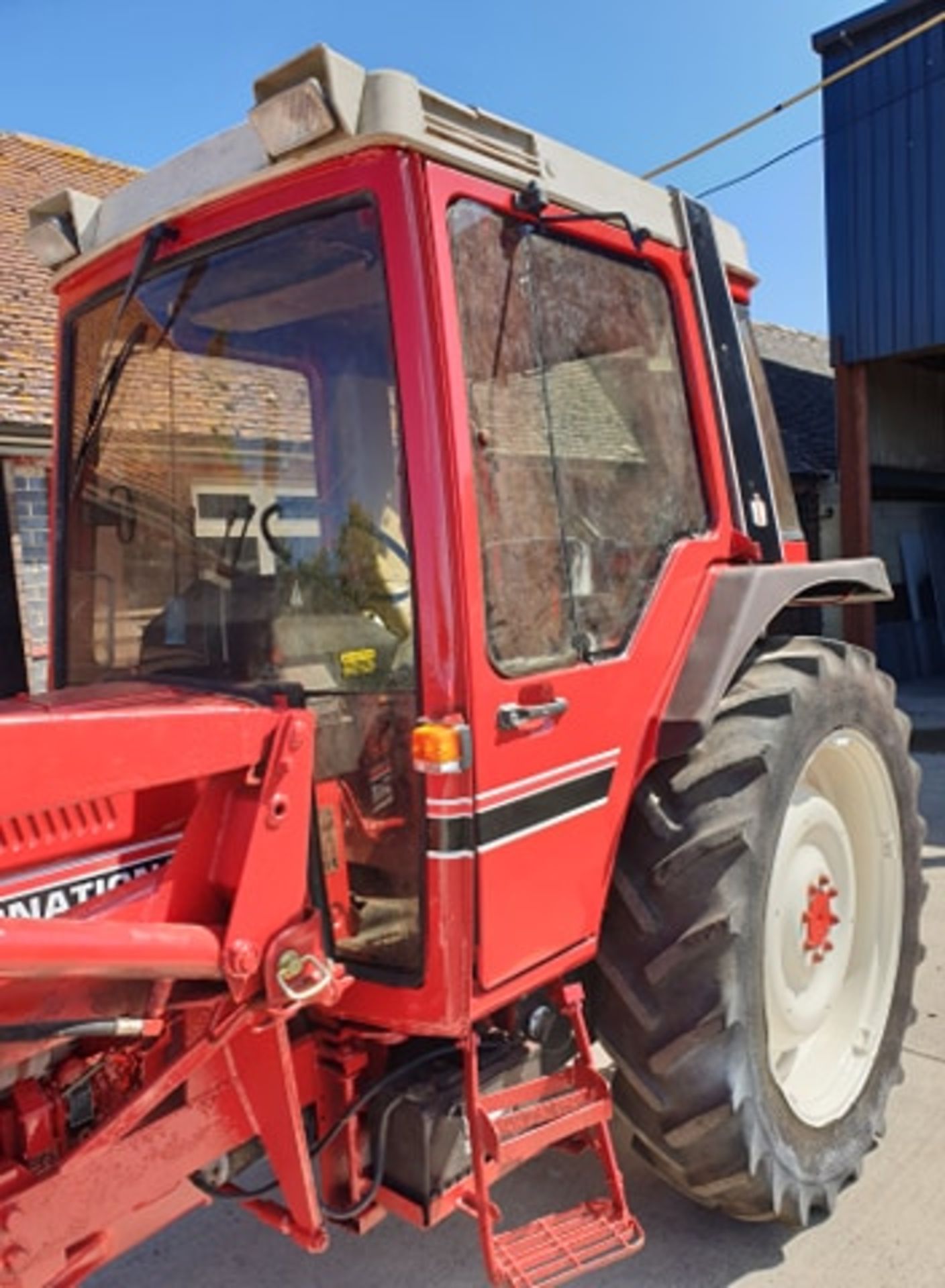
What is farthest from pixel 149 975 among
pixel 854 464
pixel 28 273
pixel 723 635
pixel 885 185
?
pixel 885 185

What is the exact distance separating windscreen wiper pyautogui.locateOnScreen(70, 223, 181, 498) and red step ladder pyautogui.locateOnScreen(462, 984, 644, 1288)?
1530mm

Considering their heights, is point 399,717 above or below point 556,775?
above

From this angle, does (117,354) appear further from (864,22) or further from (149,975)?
(864,22)

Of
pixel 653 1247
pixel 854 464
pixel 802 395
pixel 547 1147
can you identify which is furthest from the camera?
pixel 802 395

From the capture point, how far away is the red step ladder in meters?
2.01

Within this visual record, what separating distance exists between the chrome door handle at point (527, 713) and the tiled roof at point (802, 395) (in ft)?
33.5

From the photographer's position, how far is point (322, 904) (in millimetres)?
1984

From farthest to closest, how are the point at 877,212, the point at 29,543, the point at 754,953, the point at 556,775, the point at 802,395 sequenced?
the point at 802,395 → the point at 877,212 → the point at 29,543 → the point at 754,953 → the point at 556,775

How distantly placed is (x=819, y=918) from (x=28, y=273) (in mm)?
8039

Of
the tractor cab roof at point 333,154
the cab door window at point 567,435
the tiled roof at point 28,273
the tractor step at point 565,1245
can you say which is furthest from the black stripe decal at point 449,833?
the tiled roof at point 28,273

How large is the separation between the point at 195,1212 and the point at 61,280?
7.63 ft

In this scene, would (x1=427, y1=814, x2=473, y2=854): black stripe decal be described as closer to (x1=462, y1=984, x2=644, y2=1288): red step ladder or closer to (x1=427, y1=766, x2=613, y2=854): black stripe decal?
(x1=427, y1=766, x2=613, y2=854): black stripe decal

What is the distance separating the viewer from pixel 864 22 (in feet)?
30.8

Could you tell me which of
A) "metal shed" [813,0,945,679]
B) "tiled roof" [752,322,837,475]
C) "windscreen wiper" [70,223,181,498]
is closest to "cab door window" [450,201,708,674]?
"windscreen wiper" [70,223,181,498]
